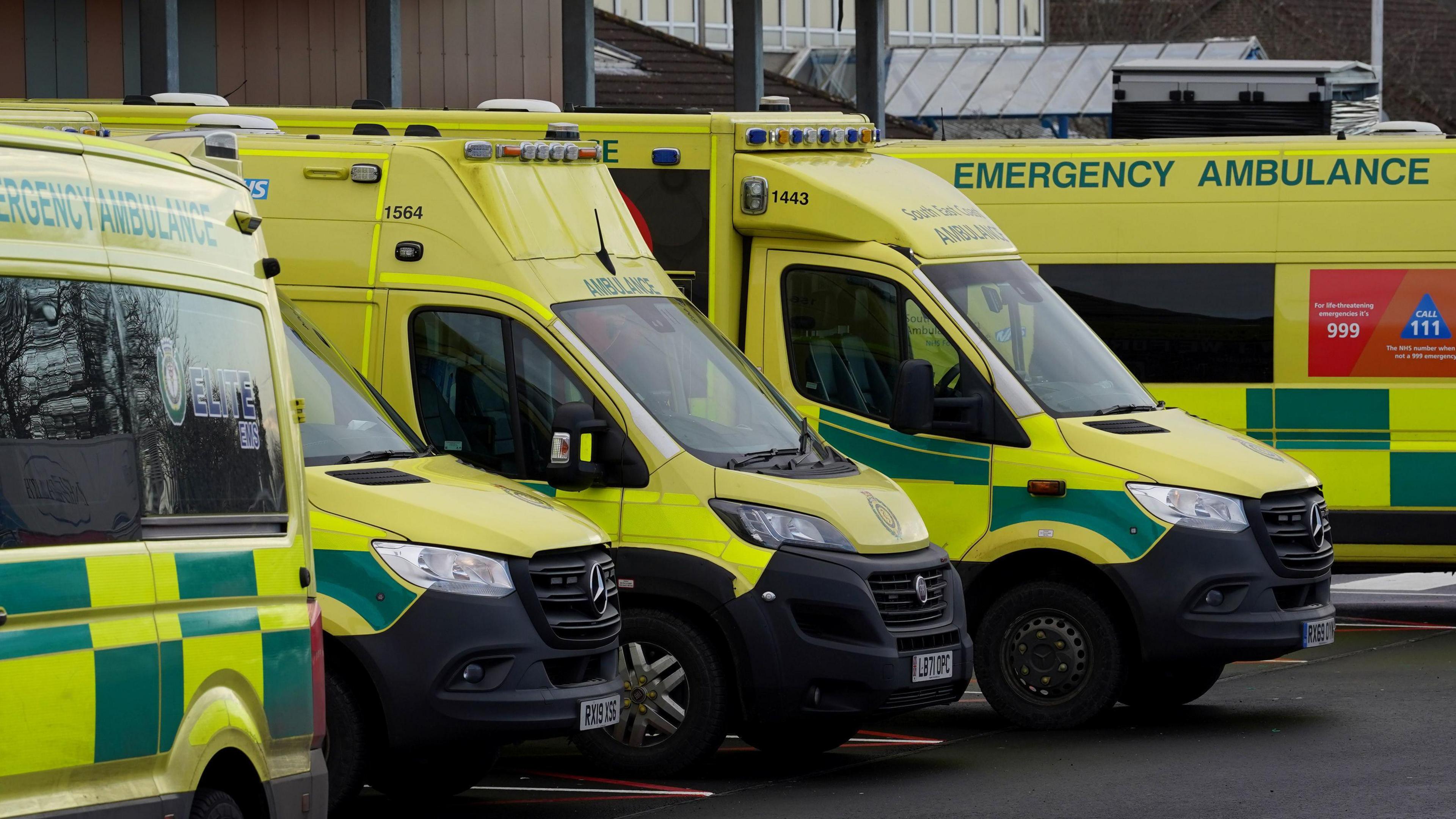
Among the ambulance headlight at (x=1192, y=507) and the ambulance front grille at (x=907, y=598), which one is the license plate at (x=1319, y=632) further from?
the ambulance front grille at (x=907, y=598)

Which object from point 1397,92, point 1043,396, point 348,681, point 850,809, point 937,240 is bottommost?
point 850,809

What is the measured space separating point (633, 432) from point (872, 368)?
209 centimetres

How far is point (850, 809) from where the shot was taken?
8.89 meters

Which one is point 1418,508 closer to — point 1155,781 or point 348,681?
point 1155,781

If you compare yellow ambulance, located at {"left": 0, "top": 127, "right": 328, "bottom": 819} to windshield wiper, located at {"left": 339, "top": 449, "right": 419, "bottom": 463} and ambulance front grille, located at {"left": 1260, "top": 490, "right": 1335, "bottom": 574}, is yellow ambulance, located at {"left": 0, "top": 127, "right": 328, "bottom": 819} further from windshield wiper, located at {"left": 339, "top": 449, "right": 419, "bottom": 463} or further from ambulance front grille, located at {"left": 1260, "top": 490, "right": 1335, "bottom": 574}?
ambulance front grille, located at {"left": 1260, "top": 490, "right": 1335, "bottom": 574}

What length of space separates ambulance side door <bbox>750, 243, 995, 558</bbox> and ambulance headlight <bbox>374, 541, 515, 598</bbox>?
3445 mm

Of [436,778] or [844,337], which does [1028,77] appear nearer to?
[844,337]

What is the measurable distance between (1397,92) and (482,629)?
40.6 metres

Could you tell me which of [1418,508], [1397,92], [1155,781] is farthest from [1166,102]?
[1397,92]

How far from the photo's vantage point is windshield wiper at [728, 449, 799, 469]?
9.47 meters

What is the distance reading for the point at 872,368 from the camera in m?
11.1

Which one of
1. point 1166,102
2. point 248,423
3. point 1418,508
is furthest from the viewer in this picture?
point 1166,102

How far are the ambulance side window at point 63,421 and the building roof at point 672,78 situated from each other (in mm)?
20123

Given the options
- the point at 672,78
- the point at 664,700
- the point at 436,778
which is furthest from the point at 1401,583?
the point at 672,78
